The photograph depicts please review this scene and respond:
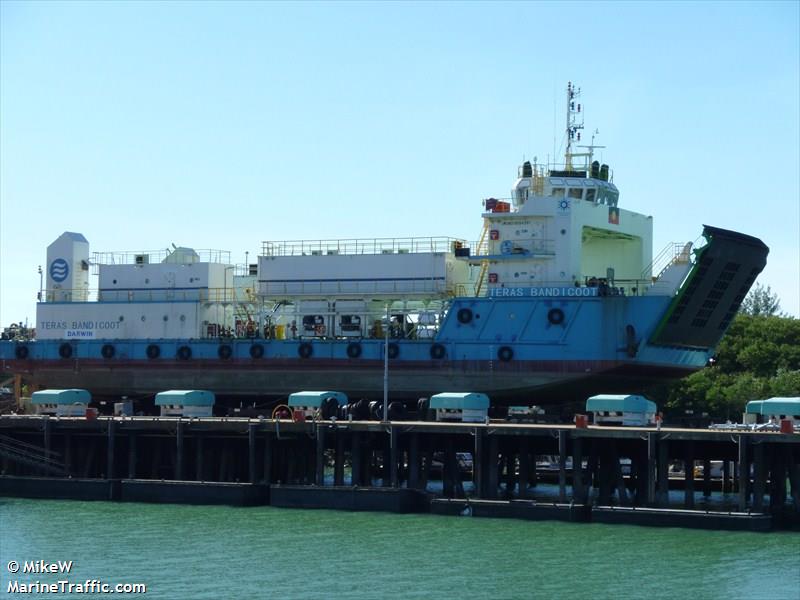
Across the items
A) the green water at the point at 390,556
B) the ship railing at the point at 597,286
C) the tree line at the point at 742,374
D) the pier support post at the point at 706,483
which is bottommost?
the green water at the point at 390,556

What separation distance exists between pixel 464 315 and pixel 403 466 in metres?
7.24

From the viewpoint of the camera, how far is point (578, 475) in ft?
174

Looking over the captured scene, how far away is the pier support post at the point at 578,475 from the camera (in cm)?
5269

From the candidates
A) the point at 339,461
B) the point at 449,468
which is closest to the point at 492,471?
the point at 449,468

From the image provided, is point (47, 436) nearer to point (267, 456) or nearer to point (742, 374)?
point (267, 456)

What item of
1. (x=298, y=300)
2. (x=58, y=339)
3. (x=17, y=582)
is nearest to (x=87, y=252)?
(x=58, y=339)

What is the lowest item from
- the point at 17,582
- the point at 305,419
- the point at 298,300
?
the point at 17,582

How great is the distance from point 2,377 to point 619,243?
190ft

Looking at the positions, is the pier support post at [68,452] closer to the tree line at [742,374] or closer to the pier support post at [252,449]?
the pier support post at [252,449]

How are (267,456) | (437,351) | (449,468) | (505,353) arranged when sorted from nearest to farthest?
(449,468) < (267,456) < (505,353) < (437,351)

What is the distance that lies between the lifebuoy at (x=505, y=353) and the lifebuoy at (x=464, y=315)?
2042 millimetres

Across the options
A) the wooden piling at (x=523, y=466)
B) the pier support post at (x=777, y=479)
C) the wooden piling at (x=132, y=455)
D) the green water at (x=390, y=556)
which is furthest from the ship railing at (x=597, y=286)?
the wooden piling at (x=132, y=455)

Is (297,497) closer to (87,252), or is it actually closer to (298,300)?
(298,300)

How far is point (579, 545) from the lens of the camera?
153 feet
